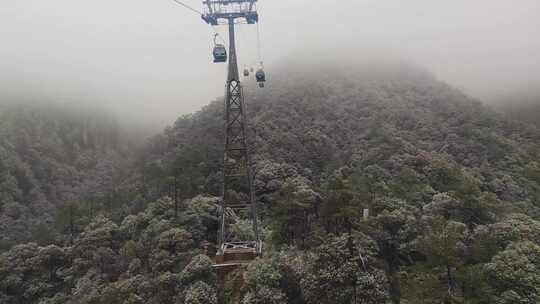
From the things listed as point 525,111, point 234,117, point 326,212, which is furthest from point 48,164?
point 525,111

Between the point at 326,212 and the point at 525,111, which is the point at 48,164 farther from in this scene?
the point at 525,111

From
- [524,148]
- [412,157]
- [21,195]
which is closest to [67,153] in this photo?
[21,195]

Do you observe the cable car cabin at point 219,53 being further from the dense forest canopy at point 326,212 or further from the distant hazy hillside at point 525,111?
the distant hazy hillside at point 525,111

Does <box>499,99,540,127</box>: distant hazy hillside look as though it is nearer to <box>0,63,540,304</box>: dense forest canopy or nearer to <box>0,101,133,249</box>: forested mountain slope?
<box>0,63,540,304</box>: dense forest canopy

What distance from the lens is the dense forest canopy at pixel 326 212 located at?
56.8 feet

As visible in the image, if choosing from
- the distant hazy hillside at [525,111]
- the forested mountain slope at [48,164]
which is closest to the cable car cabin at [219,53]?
the forested mountain slope at [48,164]

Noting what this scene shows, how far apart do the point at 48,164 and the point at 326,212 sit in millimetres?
68070

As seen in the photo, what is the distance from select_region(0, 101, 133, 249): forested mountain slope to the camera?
163 feet

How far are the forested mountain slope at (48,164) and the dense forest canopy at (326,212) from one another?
874 mm

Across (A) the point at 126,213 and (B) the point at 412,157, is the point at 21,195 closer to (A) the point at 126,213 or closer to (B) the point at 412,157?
(A) the point at 126,213

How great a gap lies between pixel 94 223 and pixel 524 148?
50012 mm

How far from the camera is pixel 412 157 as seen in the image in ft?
121

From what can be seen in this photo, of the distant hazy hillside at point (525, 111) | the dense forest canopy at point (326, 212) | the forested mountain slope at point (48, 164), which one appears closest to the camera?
the dense forest canopy at point (326, 212)

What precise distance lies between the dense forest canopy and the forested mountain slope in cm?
87
